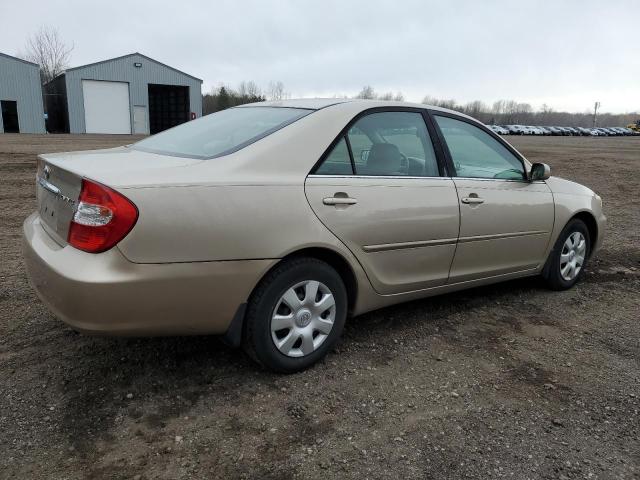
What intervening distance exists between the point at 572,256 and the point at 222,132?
3.30 meters

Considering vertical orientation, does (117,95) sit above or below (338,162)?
above

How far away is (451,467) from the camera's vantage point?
7.77 feet

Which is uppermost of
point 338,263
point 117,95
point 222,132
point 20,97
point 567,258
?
point 117,95

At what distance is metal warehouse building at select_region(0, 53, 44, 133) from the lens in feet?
111

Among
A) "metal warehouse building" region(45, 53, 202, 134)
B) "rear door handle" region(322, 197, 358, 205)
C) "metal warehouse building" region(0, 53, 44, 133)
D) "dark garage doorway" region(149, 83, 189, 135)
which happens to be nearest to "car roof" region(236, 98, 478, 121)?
"rear door handle" region(322, 197, 358, 205)

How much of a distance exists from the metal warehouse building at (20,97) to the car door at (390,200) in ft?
120

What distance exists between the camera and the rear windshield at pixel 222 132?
10.1ft

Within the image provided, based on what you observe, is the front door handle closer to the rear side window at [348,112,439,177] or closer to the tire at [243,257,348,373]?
the rear side window at [348,112,439,177]

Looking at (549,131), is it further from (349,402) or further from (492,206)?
(349,402)

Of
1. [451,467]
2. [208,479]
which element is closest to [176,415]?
[208,479]

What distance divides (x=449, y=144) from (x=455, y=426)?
6.57 ft

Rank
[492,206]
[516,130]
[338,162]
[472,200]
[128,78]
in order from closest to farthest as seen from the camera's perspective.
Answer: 1. [338,162]
2. [472,200]
3. [492,206]
4. [128,78]
5. [516,130]

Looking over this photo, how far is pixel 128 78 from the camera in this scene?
37781mm

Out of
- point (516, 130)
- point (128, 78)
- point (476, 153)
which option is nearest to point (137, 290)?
point (476, 153)
